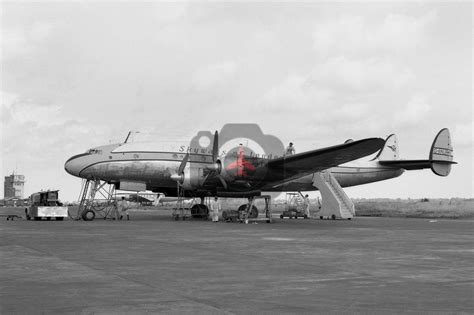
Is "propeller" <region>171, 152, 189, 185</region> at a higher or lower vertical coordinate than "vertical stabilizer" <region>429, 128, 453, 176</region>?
lower

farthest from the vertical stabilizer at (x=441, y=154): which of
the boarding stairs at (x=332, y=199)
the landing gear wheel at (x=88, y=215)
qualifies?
the landing gear wheel at (x=88, y=215)

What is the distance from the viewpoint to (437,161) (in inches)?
1462

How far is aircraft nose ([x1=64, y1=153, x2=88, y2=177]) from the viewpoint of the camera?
3012 centimetres

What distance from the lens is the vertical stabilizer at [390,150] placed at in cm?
4028

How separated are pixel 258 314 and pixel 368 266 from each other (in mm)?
4471

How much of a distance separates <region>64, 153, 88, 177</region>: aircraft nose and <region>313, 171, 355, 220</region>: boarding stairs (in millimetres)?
14512

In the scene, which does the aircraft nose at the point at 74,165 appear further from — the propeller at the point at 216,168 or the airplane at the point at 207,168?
the propeller at the point at 216,168

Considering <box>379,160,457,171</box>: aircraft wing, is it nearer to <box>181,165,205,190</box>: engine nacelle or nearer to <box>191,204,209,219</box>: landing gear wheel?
<box>191,204,209,219</box>: landing gear wheel

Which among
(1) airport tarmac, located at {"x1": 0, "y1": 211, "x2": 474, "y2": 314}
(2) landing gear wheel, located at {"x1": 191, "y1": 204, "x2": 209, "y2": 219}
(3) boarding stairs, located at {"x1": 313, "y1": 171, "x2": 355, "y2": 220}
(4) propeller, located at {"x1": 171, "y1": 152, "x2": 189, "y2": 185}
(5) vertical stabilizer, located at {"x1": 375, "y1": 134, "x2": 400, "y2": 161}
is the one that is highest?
(5) vertical stabilizer, located at {"x1": 375, "y1": 134, "x2": 400, "y2": 161}

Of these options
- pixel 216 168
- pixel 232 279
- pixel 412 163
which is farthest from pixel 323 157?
pixel 232 279

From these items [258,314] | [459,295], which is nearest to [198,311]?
[258,314]

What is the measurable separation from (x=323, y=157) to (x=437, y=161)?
16035mm

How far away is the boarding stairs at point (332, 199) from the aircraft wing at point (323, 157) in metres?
4.92

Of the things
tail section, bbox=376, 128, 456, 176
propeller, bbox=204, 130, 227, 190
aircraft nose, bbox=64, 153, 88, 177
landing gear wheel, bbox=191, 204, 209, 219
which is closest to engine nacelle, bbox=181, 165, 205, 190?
propeller, bbox=204, 130, 227, 190
